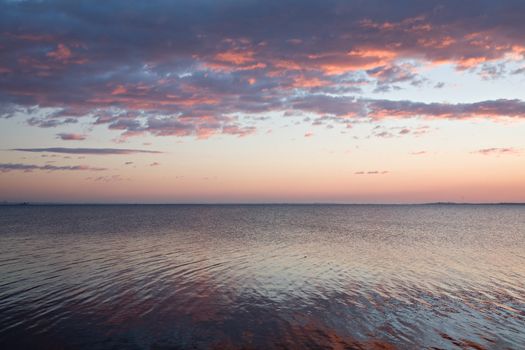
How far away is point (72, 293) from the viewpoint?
2588 cm

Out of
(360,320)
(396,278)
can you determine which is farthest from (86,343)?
(396,278)

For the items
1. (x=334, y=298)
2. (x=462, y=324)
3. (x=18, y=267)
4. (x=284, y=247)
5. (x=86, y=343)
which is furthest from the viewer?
(x=284, y=247)

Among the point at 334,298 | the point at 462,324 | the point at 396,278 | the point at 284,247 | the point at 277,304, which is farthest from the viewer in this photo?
the point at 284,247

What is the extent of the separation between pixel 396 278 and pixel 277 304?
13713 millimetres

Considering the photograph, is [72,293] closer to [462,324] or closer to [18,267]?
[18,267]

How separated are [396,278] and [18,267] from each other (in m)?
34.6

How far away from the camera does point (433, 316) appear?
2206 cm

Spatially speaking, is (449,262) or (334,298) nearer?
(334,298)

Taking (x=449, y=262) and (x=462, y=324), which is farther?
(x=449, y=262)

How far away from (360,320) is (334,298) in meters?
4.70

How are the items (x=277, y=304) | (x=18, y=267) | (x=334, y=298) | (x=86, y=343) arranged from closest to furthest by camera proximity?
(x=86, y=343)
(x=277, y=304)
(x=334, y=298)
(x=18, y=267)

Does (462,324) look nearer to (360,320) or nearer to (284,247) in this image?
(360,320)

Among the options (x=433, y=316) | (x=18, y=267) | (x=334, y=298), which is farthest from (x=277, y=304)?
(x=18, y=267)

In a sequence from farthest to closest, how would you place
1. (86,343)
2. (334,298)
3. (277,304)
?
1. (334,298)
2. (277,304)
3. (86,343)
